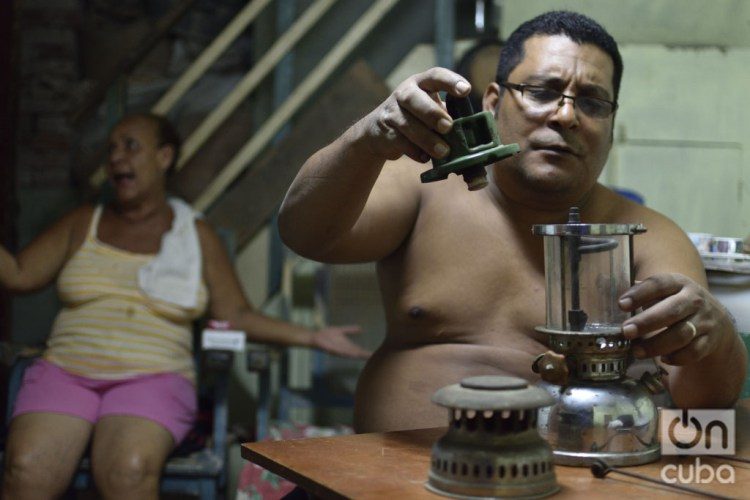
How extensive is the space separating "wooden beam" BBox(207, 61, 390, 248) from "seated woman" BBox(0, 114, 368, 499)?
1.58ft

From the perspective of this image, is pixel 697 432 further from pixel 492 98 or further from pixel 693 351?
pixel 492 98

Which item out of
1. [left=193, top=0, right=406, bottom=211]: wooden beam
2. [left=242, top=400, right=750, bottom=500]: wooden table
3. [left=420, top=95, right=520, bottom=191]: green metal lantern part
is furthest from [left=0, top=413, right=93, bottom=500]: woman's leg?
[left=420, top=95, right=520, bottom=191]: green metal lantern part

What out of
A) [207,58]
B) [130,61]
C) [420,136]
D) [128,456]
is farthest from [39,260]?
[420,136]

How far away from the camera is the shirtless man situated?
165 cm

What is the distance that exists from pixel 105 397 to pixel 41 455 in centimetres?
31

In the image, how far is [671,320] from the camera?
127 centimetres

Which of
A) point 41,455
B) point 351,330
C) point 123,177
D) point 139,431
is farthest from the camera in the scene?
point 351,330

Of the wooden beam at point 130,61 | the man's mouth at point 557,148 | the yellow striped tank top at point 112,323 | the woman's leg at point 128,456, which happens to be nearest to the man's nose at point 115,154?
the yellow striped tank top at point 112,323

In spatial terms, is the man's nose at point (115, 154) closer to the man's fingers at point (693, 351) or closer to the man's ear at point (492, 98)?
the man's ear at point (492, 98)

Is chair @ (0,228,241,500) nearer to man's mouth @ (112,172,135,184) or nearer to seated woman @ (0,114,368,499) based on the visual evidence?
seated woman @ (0,114,368,499)

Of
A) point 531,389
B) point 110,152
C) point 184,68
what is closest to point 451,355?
point 531,389

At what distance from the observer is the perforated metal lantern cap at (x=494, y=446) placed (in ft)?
3.48

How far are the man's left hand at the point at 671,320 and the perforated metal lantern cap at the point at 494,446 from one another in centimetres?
24

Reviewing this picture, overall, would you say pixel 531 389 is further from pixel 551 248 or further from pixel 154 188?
pixel 154 188
